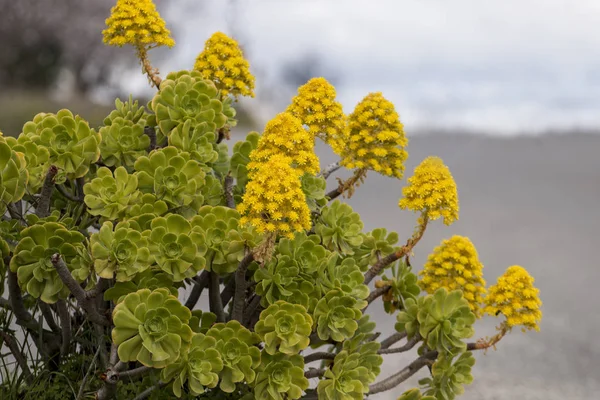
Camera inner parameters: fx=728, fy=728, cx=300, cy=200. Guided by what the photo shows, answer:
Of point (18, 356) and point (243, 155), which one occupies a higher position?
point (243, 155)

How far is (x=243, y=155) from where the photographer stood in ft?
11.2

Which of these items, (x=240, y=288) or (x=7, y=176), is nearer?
(x=7, y=176)

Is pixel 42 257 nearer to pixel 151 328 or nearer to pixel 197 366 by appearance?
pixel 151 328

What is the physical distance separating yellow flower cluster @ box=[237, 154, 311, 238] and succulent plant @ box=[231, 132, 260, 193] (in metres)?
0.96

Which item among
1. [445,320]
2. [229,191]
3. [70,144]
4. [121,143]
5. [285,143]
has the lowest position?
[445,320]

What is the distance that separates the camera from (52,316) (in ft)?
11.4

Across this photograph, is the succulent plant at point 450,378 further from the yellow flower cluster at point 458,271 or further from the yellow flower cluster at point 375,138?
the yellow flower cluster at point 375,138

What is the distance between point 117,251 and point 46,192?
56cm

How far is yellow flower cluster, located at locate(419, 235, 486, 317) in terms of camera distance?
3.59m

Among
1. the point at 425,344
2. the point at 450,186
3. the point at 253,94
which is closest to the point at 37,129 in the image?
the point at 253,94

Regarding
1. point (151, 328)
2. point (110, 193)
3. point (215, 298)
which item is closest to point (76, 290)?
point (151, 328)

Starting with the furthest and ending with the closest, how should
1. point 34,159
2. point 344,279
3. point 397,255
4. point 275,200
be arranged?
1. point 397,255
2. point 344,279
3. point 34,159
4. point 275,200

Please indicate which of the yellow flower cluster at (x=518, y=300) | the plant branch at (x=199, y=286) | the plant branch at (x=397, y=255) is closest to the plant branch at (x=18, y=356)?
the plant branch at (x=199, y=286)

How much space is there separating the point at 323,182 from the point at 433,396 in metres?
1.15
